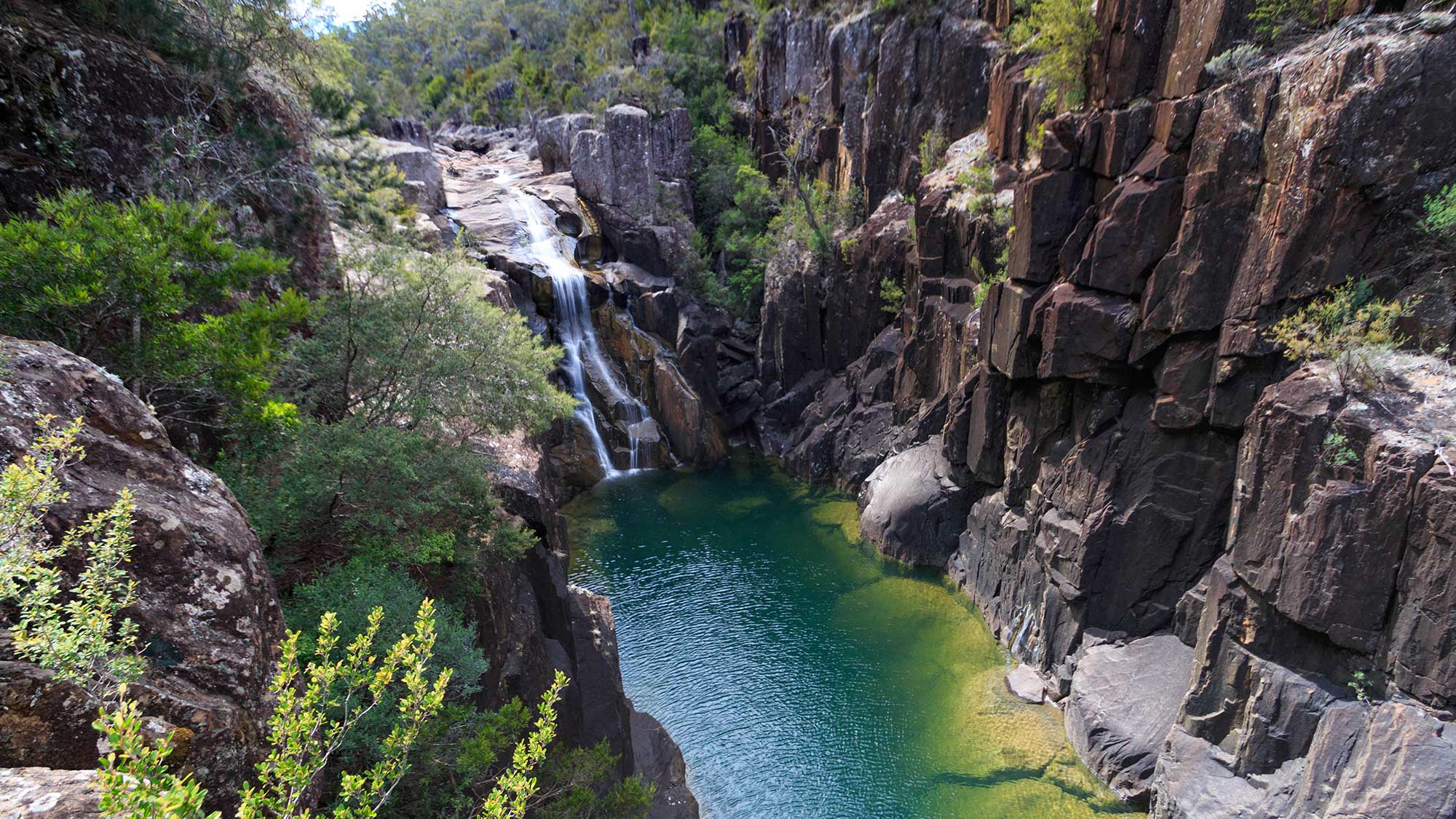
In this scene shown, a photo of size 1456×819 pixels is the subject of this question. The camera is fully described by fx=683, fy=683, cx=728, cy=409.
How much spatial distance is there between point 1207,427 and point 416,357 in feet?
54.6

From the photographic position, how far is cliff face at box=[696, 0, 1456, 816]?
10.9m

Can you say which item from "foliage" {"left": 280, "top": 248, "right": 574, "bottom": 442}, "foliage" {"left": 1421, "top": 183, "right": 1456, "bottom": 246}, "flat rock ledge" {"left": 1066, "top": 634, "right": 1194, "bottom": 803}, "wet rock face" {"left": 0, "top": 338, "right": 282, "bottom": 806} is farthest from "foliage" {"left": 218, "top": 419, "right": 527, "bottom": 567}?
"foliage" {"left": 1421, "top": 183, "right": 1456, "bottom": 246}

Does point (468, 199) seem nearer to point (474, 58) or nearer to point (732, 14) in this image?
point (732, 14)

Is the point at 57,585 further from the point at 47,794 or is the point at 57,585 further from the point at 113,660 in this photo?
the point at 47,794

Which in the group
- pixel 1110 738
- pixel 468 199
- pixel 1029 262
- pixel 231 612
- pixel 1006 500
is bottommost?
pixel 1110 738

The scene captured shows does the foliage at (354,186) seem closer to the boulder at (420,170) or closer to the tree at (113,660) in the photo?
the boulder at (420,170)

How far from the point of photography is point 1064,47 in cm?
1730

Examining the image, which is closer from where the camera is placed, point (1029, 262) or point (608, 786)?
point (608, 786)

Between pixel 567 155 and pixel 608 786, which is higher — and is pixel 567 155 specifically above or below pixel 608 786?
above

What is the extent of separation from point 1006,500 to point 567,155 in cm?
3218

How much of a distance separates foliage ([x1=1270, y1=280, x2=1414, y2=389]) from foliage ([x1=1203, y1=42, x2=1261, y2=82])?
4.66m

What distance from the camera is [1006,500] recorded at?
784 inches

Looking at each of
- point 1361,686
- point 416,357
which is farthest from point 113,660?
point 1361,686

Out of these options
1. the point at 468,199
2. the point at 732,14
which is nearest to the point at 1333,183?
the point at 468,199
